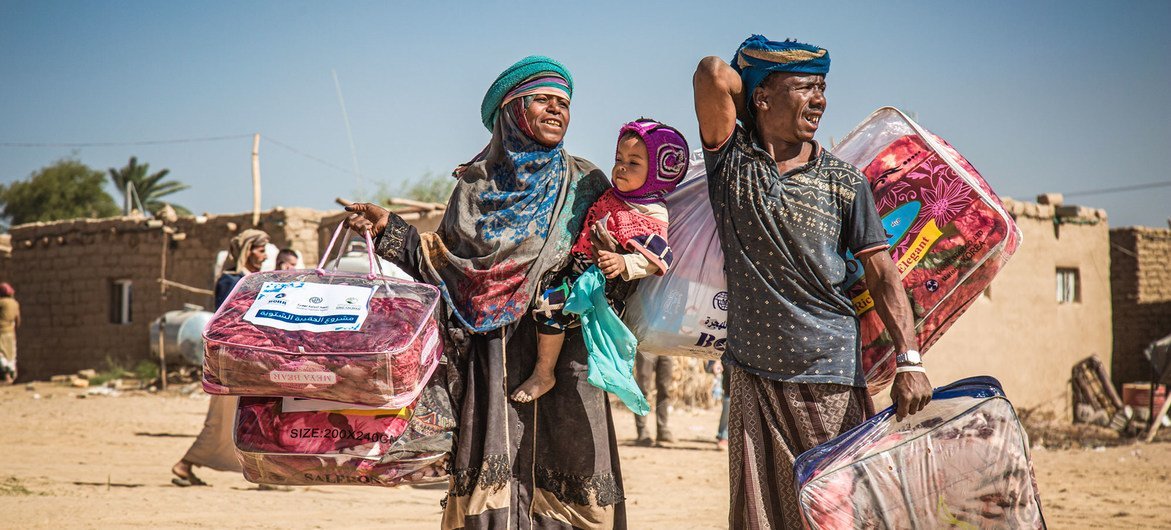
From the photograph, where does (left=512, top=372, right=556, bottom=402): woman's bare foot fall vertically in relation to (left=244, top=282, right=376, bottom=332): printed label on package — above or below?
below

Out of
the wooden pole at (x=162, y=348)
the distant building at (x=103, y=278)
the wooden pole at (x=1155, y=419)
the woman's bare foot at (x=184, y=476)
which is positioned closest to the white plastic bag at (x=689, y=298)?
the woman's bare foot at (x=184, y=476)

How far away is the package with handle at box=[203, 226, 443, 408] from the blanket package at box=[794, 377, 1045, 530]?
4.00 feet

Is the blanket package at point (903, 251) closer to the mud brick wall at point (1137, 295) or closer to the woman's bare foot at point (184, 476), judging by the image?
the woman's bare foot at point (184, 476)

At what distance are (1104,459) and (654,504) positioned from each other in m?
5.44

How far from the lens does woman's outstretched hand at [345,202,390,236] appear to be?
3.26 m

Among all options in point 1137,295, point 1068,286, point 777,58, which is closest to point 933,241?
point 777,58

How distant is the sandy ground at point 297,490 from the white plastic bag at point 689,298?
250cm

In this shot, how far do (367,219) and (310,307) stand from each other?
0.47 m

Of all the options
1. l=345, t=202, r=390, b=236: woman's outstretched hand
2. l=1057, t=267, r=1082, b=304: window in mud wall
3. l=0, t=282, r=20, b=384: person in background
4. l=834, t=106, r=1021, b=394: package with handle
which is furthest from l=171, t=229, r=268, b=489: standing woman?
l=1057, t=267, r=1082, b=304: window in mud wall

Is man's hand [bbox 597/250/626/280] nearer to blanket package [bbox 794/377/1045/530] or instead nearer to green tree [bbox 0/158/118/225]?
blanket package [bbox 794/377/1045/530]

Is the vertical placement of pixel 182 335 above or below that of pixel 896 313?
below

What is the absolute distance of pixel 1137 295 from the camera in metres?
15.9

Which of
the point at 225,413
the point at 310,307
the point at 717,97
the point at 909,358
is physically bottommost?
the point at 225,413

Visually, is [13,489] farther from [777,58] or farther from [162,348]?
[162,348]
